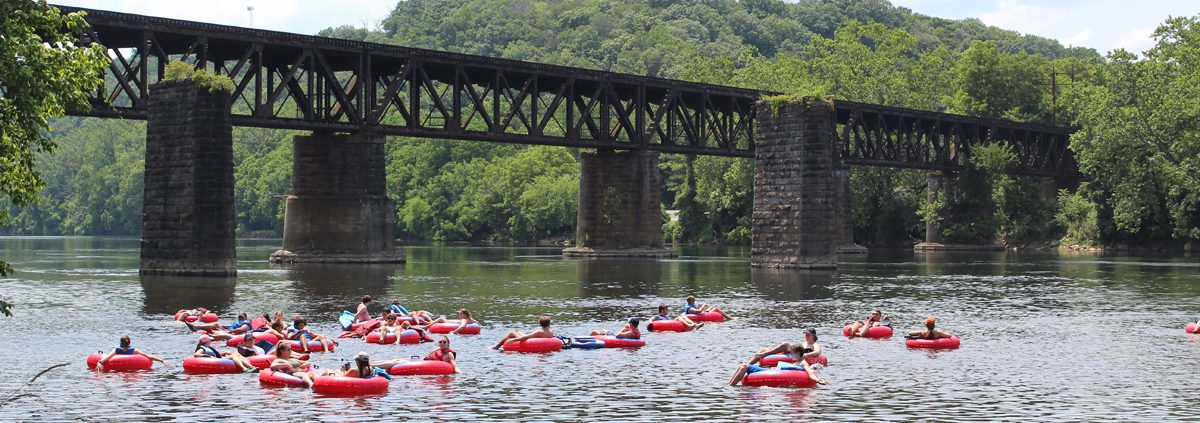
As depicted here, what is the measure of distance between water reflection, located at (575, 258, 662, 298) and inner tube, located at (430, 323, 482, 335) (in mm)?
20663

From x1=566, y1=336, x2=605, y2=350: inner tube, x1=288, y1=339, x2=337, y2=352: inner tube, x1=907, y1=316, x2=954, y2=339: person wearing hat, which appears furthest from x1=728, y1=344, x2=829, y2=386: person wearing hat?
x1=288, y1=339, x2=337, y2=352: inner tube

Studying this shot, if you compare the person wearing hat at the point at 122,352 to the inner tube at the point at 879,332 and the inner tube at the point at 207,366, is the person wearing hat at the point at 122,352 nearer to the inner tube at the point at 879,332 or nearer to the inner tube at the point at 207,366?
the inner tube at the point at 207,366

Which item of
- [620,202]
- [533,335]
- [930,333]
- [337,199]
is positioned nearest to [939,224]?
[620,202]

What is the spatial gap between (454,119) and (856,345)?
2239 inches

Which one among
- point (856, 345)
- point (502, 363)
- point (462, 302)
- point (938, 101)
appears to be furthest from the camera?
point (938, 101)

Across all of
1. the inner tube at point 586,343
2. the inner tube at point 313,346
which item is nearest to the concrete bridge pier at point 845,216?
the inner tube at point 586,343

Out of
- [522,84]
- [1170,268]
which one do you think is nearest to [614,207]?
[522,84]

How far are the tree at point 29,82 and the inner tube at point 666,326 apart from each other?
2858 cm

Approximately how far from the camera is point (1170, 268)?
344ft

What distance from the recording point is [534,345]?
46.7 meters

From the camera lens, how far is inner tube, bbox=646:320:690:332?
5431 centimetres

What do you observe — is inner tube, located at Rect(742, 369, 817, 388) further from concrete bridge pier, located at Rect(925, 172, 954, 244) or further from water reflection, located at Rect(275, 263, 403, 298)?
concrete bridge pier, located at Rect(925, 172, 954, 244)

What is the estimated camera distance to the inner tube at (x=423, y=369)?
40.3 metres

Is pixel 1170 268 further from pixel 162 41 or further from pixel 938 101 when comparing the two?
pixel 938 101
